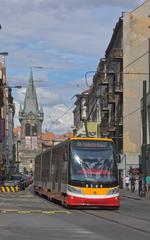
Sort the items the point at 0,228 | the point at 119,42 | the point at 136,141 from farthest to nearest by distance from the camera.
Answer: the point at 119,42 < the point at 136,141 < the point at 0,228

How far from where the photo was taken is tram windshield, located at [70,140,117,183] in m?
28.8

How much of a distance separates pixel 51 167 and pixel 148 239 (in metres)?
20.9

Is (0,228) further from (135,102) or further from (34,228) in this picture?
(135,102)

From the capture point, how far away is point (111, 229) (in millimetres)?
18891

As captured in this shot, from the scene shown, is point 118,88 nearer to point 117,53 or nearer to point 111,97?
point 117,53

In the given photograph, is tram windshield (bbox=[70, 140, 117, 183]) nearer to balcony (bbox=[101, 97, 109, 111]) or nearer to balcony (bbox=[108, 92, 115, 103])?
balcony (bbox=[108, 92, 115, 103])

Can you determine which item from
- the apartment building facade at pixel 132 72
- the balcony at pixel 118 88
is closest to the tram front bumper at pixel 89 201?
the apartment building facade at pixel 132 72

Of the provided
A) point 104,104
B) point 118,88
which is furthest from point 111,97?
point 104,104

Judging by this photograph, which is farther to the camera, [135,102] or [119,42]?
[119,42]

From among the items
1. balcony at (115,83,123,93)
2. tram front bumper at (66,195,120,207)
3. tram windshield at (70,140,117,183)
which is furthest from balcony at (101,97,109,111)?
tram front bumper at (66,195,120,207)

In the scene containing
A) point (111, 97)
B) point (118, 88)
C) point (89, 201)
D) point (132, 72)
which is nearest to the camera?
point (89, 201)

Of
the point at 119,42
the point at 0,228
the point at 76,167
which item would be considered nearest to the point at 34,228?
the point at 0,228

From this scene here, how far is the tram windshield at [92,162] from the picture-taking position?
94.5 feet

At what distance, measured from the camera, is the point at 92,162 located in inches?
1142
